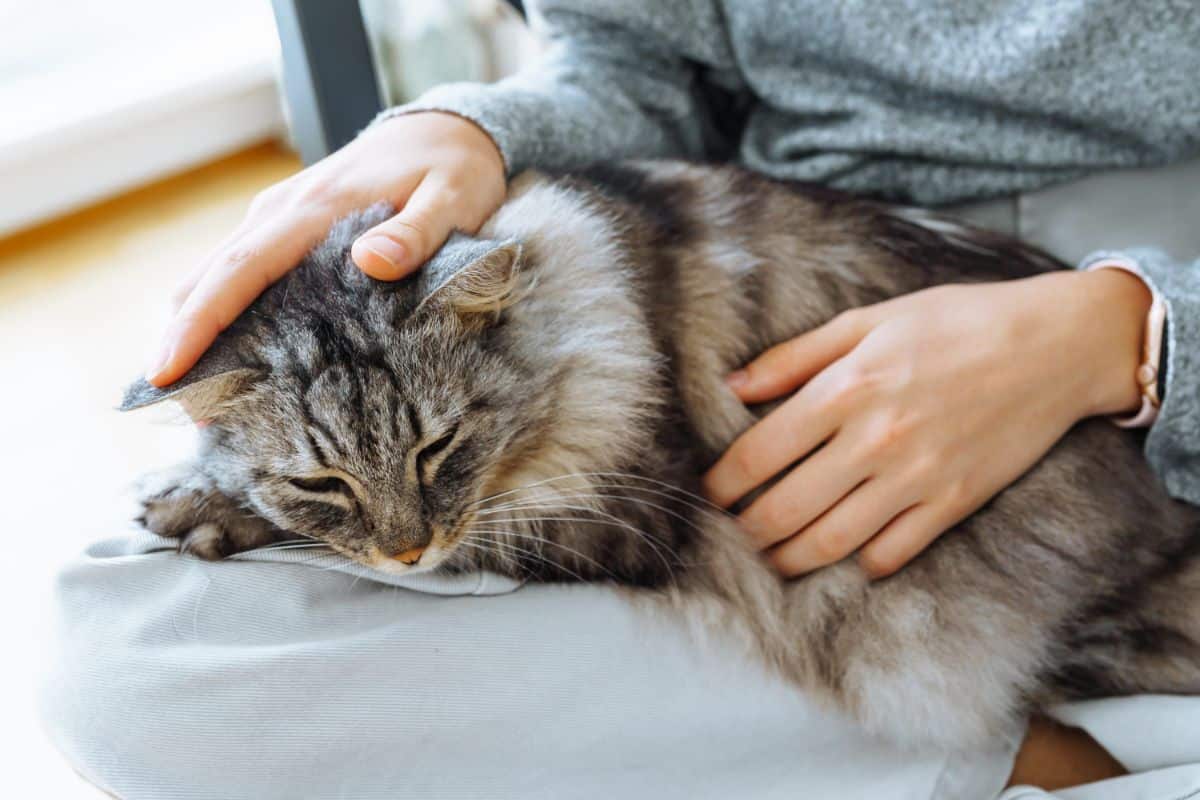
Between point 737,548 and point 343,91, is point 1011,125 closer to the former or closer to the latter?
point 737,548

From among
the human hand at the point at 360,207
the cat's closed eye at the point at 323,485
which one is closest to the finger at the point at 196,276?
the human hand at the point at 360,207

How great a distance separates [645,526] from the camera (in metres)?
1.09

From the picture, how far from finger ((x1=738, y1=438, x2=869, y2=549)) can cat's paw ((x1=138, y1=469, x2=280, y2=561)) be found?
54 cm

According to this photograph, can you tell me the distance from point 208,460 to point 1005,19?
1081 mm

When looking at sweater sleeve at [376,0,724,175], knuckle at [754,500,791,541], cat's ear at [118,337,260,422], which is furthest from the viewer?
sweater sleeve at [376,0,724,175]

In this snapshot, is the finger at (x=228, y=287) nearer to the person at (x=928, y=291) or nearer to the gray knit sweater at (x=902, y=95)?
the person at (x=928, y=291)

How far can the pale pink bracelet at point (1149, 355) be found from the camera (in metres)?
1.12

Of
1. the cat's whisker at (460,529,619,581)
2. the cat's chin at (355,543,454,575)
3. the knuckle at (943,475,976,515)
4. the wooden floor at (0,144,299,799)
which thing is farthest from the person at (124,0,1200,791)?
the wooden floor at (0,144,299,799)

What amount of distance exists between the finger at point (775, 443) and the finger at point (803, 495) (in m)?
0.02

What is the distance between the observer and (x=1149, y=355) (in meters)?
1.13

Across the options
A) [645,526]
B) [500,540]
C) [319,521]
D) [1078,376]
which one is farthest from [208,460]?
[1078,376]

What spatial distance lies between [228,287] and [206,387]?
102 millimetres

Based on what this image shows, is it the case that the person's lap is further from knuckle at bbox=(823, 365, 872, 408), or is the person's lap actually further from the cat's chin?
knuckle at bbox=(823, 365, 872, 408)

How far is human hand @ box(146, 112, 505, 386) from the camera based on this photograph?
939 millimetres
